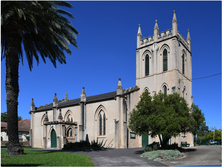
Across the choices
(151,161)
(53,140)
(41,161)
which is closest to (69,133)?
(53,140)

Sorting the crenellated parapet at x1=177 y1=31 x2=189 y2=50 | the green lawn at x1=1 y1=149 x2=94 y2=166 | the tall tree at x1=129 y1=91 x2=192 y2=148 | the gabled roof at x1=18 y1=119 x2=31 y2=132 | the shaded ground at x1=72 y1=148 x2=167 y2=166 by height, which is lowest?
the gabled roof at x1=18 y1=119 x2=31 y2=132

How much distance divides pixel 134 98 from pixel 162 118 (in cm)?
1561

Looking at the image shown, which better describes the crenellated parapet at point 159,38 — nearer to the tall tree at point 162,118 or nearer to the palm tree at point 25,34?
the tall tree at point 162,118

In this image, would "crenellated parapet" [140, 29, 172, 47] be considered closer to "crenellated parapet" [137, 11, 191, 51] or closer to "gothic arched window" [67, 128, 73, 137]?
"crenellated parapet" [137, 11, 191, 51]

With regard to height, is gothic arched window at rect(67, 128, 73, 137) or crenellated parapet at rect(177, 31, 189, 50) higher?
crenellated parapet at rect(177, 31, 189, 50)

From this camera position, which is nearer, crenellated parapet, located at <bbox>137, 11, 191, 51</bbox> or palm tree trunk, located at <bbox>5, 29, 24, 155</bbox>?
palm tree trunk, located at <bbox>5, 29, 24, 155</bbox>

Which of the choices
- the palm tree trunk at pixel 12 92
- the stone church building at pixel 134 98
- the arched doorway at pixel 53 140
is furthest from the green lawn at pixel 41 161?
the arched doorway at pixel 53 140

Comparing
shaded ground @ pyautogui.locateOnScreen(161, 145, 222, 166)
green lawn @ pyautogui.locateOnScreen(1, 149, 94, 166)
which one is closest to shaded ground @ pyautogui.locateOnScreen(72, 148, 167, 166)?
green lawn @ pyautogui.locateOnScreen(1, 149, 94, 166)

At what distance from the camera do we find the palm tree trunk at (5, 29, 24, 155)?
54.7 feet

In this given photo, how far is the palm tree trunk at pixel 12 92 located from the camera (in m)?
16.7

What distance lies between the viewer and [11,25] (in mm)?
17094

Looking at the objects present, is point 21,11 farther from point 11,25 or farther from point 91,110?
point 91,110

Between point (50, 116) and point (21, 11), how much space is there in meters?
33.1

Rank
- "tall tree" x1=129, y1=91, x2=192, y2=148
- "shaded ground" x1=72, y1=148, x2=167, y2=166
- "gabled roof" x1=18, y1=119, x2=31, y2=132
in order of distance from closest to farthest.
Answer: "shaded ground" x1=72, y1=148, x2=167, y2=166 < "tall tree" x1=129, y1=91, x2=192, y2=148 < "gabled roof" x1=18, y1=119, x2=31, y2=132
